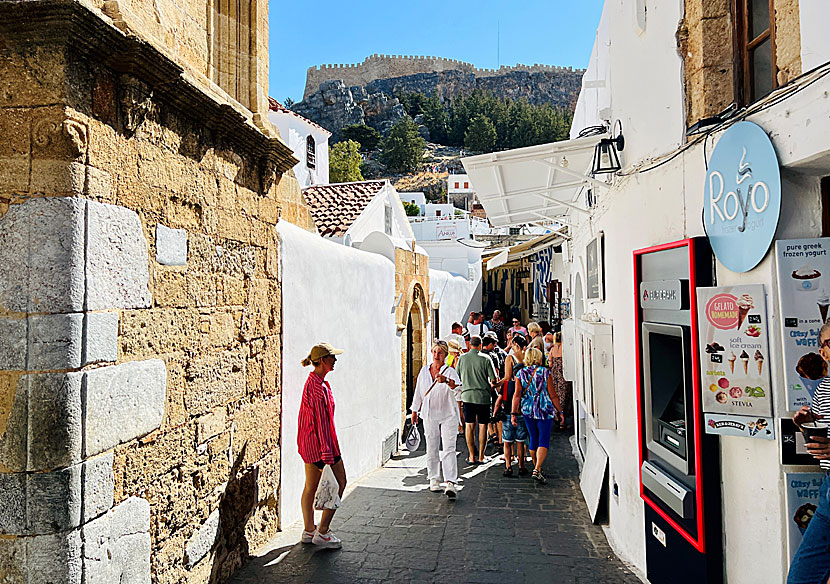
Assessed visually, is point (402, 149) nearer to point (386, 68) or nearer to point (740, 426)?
point (386, 68)

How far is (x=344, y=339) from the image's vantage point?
737 cm

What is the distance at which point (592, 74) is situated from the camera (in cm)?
762

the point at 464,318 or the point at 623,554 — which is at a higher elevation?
the point at 464,318

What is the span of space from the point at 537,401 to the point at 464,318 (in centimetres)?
1289

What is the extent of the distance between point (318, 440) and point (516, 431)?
3.56 metres

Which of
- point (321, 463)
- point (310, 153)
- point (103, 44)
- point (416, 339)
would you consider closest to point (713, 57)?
point (103, 44)

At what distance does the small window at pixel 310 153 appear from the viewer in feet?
97.8

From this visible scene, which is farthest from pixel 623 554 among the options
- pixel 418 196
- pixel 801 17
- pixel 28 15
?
pixel 418 196

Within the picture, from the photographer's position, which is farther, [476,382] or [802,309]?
[476,382]

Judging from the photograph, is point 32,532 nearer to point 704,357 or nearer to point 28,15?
point 28,15

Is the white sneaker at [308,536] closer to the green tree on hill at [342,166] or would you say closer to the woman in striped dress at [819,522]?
the woman in striped dress at [819,522]

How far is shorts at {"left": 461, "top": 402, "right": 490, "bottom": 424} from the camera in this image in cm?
819

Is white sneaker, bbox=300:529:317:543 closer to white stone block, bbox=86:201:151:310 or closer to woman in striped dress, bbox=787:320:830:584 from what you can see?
white stone block, bbox=86:201:151:310

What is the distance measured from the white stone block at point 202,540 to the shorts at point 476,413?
4391mm
